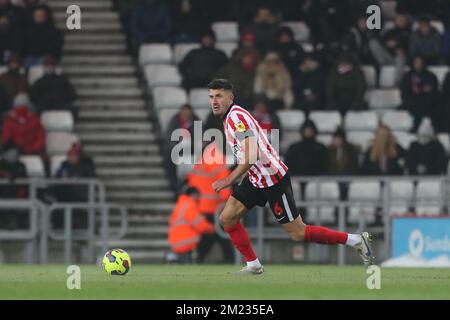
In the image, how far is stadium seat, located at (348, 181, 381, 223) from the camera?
23.6 metres

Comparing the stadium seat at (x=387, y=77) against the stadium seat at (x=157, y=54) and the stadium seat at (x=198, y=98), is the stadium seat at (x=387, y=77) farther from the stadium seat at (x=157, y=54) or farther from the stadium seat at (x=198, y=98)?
the stadium seat at (x=157, y=54)

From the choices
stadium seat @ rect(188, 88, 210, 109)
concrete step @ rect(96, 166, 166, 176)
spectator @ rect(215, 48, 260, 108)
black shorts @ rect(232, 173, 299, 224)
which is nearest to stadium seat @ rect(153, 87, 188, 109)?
stadium seat @ rect(188, 88, 210, 109)

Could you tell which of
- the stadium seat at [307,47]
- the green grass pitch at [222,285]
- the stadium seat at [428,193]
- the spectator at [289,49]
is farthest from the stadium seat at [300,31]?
the green grass pitch at [222,285]

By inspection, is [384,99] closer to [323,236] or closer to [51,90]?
[51,90]

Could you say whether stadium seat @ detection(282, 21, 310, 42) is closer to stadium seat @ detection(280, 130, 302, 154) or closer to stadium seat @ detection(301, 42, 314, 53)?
stadium seat @ detection(301, 42, 314, 53)

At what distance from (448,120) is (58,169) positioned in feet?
21.1

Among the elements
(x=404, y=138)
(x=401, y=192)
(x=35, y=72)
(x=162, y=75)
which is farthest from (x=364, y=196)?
(x=35, y=72)

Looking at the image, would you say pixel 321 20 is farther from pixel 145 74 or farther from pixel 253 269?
pixel 253 269

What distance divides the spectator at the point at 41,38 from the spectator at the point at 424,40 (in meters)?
5.85

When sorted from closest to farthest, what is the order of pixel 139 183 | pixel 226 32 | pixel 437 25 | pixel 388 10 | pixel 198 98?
pixel 139 183
pixel 198 98
pixel 226 32
pixel 437 25
pixel 388 10

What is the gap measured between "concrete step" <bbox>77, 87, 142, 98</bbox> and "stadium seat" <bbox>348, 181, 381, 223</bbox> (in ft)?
14.7

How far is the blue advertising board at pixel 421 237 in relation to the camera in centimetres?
2145

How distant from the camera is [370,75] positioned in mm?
26453

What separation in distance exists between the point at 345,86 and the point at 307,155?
1753 millimetres
